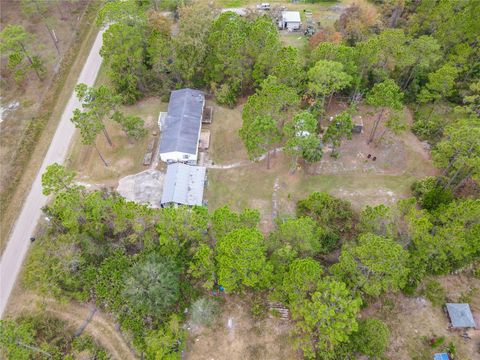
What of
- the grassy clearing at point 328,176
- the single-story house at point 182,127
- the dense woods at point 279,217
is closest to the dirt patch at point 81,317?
the dense woods at point 279,217

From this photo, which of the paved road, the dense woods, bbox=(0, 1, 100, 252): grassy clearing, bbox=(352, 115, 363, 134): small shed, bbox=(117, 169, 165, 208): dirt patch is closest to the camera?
the dense woods

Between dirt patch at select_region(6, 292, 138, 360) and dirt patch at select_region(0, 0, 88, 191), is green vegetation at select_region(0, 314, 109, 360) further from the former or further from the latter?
dirt patch at select_region(0, 0, 88, 191)

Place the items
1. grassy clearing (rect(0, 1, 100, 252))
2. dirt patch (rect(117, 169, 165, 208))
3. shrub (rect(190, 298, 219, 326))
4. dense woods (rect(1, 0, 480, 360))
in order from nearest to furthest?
dense woods (rect(1, 0, 480, 360))
shrub (rect(190, 298, 219, 326))
dirt patch (rect(117, 169, 165, 208))
grassy clearing (rect(0, 1, 100, 252))

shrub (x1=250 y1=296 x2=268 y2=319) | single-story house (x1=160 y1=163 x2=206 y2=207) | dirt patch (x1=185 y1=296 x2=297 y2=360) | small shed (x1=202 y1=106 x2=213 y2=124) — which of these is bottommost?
dirt patch (x1=185 y1=296 x2=297 y2=360)

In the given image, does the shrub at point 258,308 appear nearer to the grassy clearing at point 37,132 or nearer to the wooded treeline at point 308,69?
the wooded treeline at point 308,69

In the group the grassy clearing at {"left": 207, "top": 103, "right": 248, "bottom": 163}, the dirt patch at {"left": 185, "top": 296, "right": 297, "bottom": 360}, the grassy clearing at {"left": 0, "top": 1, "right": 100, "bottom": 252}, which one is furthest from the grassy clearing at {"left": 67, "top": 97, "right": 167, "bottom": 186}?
the dirt patch at {"left": 185, "top": 296, "right": 297, "bottom": 360}

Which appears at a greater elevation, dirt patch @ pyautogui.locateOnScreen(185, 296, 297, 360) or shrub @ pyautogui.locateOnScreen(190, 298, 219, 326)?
shrub @ pyautogui.locateOnScreen(190, 298, 219, 326)

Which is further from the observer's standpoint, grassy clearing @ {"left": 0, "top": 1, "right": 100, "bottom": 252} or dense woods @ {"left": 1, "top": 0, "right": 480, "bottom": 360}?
grassy clearing @ {"left": 0, "top": 1, "right": 100, "bottom": 252}

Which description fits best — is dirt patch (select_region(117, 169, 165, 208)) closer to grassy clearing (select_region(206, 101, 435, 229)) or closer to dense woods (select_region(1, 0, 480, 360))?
dense woods (select_region(1, 0, 480, 360))
